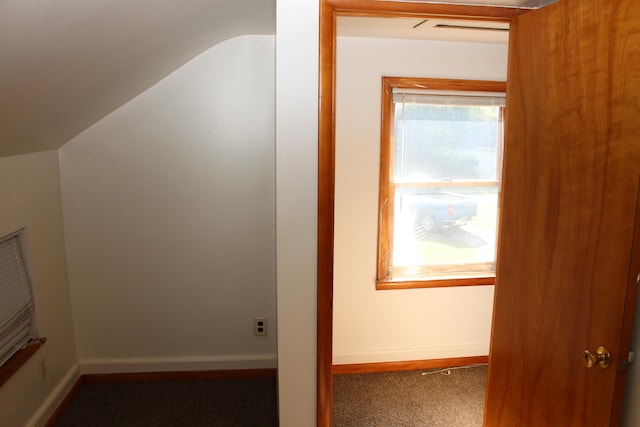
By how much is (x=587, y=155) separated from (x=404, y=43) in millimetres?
1548

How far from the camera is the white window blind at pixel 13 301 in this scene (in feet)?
7.04

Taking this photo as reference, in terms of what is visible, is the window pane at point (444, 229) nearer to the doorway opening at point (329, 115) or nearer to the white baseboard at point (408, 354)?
the white baseboard at point (408, 354)

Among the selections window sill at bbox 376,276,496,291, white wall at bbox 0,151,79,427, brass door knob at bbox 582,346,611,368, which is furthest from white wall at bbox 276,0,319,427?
white wall at bbox 0,151,79,427

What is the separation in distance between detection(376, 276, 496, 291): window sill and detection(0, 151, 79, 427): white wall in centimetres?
184

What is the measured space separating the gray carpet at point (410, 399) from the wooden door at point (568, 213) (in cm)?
73

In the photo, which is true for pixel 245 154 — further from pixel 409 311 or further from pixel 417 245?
pixel 409 311

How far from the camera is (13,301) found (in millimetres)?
2213

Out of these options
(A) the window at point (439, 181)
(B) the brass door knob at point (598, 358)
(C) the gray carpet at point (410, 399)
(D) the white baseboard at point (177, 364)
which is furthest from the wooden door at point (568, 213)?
(D) the white baseboard at point (177, 364)

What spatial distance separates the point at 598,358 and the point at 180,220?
2178 mm

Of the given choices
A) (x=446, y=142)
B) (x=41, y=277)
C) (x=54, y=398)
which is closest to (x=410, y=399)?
(x=446, y=142)

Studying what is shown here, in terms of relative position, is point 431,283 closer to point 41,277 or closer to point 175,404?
point 175,404

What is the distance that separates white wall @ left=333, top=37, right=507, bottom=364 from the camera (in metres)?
2.72

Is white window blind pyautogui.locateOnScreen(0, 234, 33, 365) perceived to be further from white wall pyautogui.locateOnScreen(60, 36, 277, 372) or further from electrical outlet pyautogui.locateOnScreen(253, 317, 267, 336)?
electrical outlet pyautogui.locateOnScreen(253, 317, 267, 336)

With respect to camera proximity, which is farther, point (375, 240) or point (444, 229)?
point (444, 229)
